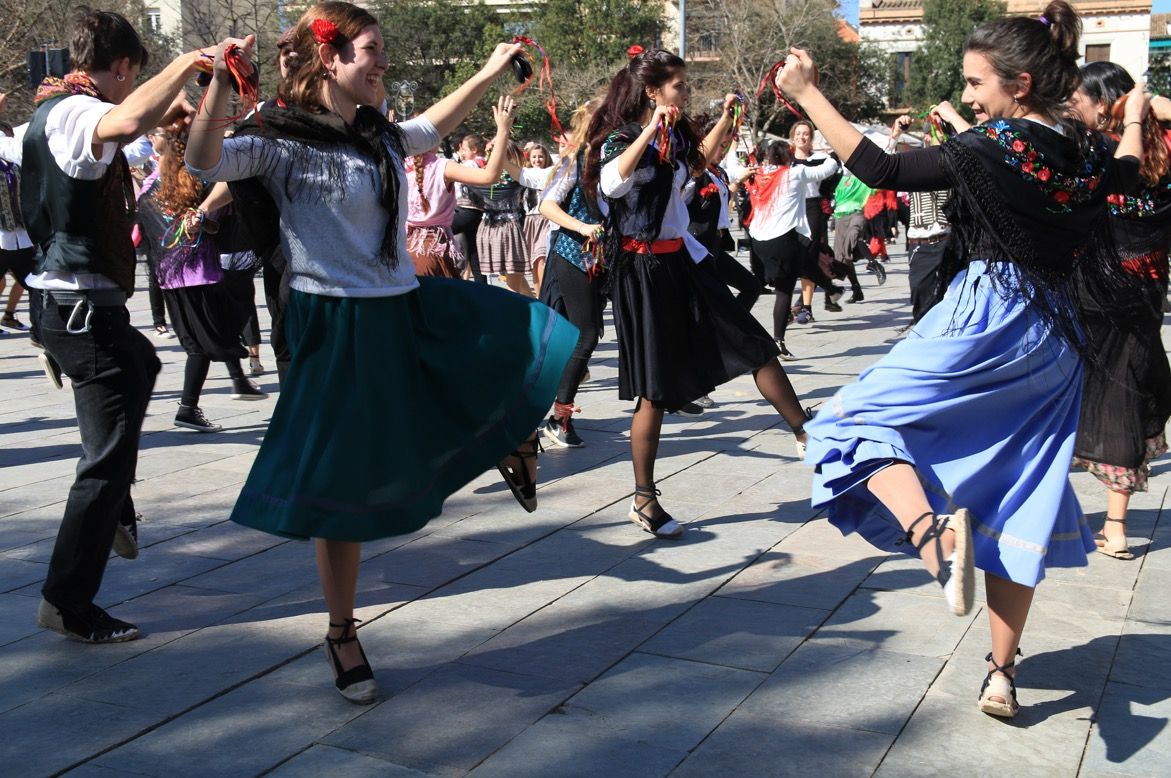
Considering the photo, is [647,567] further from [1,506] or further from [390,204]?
[1,506]

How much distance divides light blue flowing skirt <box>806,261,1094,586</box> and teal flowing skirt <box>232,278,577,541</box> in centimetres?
87

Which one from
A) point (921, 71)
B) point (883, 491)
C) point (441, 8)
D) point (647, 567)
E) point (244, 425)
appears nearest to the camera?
point (883, 491)

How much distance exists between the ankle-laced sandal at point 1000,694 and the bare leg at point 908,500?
0.49 m

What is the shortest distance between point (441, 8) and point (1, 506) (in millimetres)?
52044

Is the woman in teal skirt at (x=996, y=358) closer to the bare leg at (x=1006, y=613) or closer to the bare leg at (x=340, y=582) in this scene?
the bare leg at (x=1006, y=613)

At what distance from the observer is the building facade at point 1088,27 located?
65.5 metres

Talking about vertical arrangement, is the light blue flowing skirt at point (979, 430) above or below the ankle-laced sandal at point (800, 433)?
above

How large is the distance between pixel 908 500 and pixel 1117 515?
2.15 m

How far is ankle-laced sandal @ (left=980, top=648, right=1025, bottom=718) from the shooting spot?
3178 mm

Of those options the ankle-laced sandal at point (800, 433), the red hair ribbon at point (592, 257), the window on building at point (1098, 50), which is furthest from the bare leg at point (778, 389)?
the window on building at point (1098, 50)

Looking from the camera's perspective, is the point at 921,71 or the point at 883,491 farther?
the point at 921,71

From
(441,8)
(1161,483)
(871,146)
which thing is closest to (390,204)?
(871,146)

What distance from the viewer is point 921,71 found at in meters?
62.0

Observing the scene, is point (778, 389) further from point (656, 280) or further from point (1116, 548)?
point (1116, 548)
